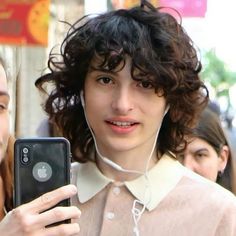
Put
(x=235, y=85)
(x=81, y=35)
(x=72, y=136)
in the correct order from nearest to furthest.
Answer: (x=81, y=35), (x=72, y=136), (x=235, y=85)

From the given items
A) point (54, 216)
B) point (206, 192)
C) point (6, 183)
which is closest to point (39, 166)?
point (54, 216)

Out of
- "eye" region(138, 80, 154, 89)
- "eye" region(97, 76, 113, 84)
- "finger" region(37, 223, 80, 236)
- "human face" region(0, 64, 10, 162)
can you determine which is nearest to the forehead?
"human face" region(0, 64, 10, 162)

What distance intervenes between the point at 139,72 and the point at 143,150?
21cm

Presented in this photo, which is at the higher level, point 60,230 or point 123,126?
point 123,126

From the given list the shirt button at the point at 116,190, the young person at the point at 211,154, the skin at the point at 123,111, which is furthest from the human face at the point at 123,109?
the young person at the point at 211,154

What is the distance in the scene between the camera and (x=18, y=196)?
1.37 m

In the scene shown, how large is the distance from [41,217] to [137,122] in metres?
0.40

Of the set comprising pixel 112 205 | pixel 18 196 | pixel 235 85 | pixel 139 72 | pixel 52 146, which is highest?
pixel 139 72

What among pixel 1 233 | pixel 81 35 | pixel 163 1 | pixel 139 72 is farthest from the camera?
pixel 163 1

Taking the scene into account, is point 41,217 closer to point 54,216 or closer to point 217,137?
point 54,216

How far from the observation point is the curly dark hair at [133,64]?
5.13 feet

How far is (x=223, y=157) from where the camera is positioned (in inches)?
102

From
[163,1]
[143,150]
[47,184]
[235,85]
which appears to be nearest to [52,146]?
[47,184]

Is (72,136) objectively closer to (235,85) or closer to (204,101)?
(204,101)
